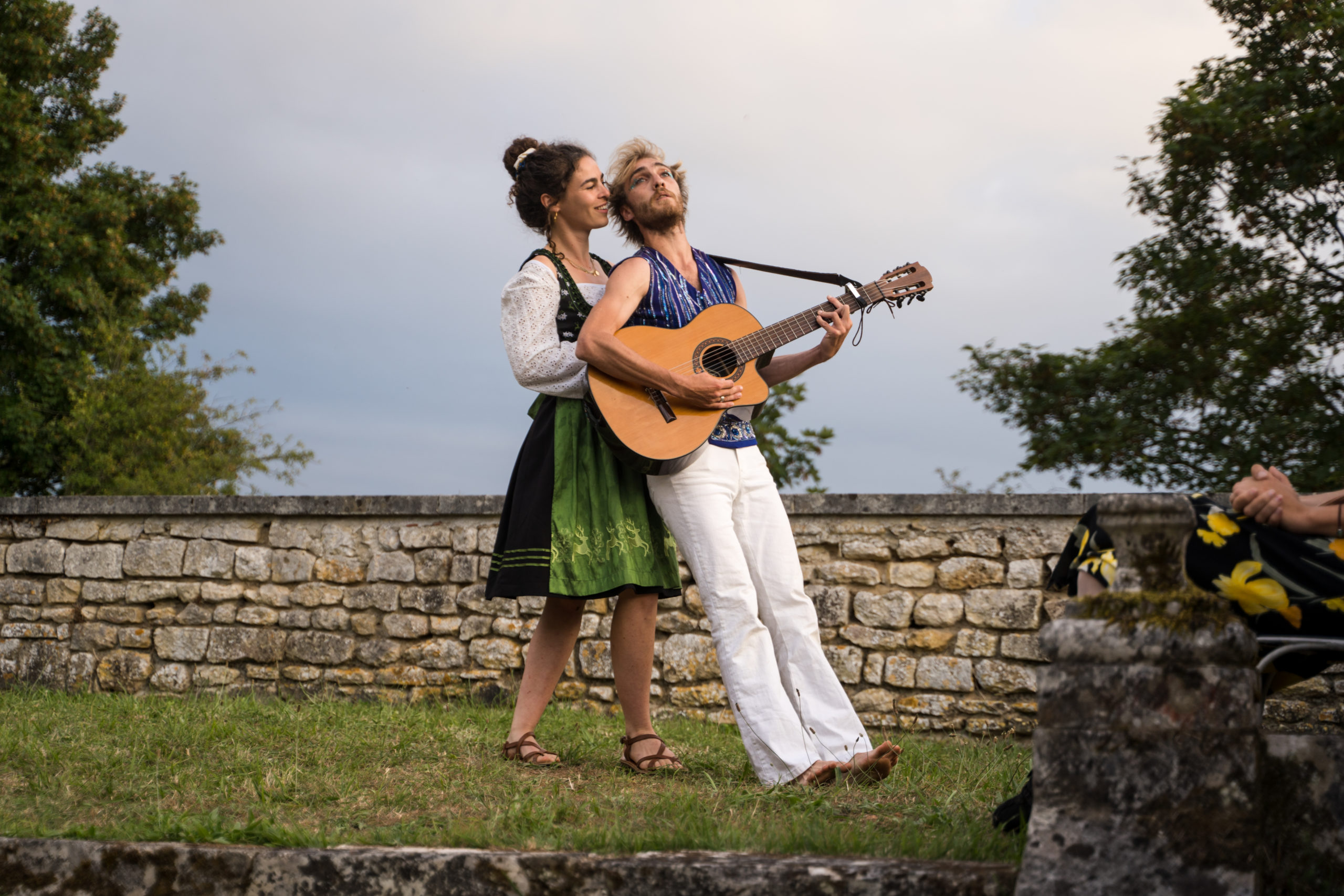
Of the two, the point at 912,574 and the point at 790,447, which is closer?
the point at 912,574

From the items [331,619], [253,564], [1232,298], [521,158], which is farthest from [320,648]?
[1232,298]

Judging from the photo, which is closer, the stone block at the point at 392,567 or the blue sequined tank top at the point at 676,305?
the blue sequined tank top at the point at 676,305

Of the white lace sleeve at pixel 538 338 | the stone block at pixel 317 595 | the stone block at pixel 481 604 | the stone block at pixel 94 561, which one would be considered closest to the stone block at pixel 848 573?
the stone block at pixel 481 604

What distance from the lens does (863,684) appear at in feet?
16.5

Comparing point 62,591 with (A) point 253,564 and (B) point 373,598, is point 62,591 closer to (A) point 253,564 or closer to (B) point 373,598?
(A) point 253,564

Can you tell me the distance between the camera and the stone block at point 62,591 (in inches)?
244

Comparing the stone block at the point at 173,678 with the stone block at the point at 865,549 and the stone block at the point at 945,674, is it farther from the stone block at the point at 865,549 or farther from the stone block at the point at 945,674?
the stone block at the point at 945,674

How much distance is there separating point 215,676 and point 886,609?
145 inches

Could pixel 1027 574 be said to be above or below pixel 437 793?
above

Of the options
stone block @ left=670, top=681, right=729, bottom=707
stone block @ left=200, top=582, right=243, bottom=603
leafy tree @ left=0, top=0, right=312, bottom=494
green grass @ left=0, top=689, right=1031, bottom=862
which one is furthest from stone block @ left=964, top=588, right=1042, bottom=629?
leafy tree @ left=0, top=0, right=312, bottom=494

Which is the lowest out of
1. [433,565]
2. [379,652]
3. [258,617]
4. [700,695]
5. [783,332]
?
[700,695]

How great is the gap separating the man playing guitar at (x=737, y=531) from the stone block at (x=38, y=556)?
4776mm

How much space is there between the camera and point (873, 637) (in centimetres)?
504

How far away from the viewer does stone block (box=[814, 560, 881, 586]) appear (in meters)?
5.09
